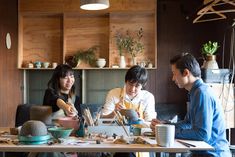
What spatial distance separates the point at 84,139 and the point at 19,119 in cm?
161

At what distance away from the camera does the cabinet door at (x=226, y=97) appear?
346cm

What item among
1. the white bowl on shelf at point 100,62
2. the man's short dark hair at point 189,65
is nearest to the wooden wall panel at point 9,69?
the white bowl on shelf at point 100,62

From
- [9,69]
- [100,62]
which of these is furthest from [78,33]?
[9,69]

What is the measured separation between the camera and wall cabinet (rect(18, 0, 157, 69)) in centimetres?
460

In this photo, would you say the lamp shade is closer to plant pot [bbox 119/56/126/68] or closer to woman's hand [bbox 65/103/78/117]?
woman's hand [bbox 65/103/78/117]

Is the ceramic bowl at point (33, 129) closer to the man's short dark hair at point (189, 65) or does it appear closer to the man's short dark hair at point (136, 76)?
the man's short dark hair at point (189, 65)

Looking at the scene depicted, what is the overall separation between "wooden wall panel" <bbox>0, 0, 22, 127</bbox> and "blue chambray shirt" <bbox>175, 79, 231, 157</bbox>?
276 centimetres

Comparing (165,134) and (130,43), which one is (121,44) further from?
(165,134)

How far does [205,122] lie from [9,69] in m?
3.20

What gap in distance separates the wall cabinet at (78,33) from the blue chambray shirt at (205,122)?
2884mm

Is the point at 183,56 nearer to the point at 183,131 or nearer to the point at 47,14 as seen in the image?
the point at 183,131

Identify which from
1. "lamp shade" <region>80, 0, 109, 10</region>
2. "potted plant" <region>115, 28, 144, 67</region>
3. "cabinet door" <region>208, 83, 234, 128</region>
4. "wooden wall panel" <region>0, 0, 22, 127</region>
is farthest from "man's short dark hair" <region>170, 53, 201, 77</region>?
"potted plant" <region>115, 28, 144, 67</region>

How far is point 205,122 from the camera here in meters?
1.60

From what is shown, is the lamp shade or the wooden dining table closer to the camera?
the wooden dining table
